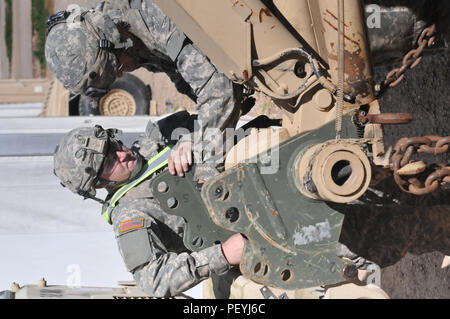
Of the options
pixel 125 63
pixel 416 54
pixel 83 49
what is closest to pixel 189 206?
pixel 125 63

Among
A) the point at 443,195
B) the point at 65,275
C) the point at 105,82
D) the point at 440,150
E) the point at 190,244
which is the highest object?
the point at 105,82

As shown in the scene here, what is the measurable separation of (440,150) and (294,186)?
2.05ft

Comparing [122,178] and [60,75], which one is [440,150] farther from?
[60,75]

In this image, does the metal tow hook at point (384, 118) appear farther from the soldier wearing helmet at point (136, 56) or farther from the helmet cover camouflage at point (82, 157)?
the helmet cover camouflage at point (82, 157)

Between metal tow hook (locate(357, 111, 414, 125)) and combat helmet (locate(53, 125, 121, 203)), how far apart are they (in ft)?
4.54

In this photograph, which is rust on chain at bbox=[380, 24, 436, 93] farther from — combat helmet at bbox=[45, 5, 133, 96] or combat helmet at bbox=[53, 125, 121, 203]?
combat helmet at bbox=[53, 125, 121, 203]

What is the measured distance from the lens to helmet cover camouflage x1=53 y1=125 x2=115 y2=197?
3.27 meters

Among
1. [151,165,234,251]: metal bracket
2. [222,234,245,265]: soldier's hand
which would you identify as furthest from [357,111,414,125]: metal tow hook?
[151,165,234,251]: metal bracket

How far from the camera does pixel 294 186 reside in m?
2.71

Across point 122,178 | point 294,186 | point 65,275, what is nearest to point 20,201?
point 65,275

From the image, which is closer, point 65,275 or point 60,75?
point 60,75

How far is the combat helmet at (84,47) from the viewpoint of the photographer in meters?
3.18

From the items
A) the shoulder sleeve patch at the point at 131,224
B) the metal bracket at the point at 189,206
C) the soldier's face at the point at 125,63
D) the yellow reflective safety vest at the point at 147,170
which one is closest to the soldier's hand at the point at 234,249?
the metal bracket at the point at 189,206
